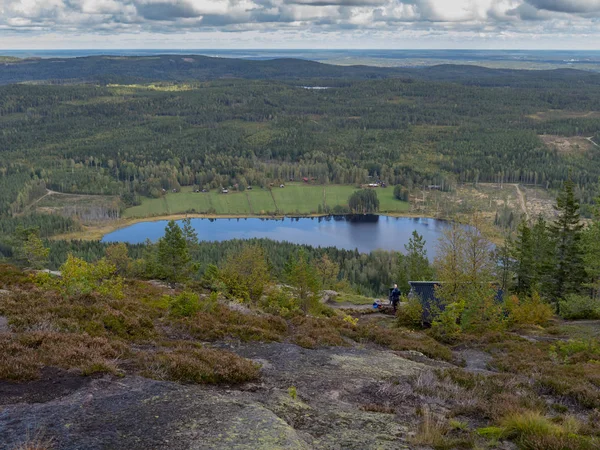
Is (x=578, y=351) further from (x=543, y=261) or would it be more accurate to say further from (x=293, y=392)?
(x=543, y=261)

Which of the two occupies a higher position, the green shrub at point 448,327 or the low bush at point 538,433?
the low bush at point 538,433

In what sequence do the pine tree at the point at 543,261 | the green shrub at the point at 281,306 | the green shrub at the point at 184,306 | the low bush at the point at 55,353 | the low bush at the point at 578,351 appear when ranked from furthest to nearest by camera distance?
the pine tree at the point at 543,261
the green shrub at the point at 281,306
the green shrub at the point at 184,306
the low bush at the point at 578,351
the low bush at the point at 55,353

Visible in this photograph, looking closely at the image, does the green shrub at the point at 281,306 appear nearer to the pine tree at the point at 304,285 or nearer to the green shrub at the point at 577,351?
the pine tree at the point at 304,285

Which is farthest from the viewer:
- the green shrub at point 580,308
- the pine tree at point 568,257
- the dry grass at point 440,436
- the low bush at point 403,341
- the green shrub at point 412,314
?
the pine tree at point 568,257

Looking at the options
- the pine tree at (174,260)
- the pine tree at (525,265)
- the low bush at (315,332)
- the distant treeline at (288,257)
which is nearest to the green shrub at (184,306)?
the low bush at (315,332)

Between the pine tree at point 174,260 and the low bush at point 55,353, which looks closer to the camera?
the low bush at point 55,353

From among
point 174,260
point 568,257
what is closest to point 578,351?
point 568,257

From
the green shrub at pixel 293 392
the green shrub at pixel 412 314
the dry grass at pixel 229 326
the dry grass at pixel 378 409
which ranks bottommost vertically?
the green shrub at pixel 412 314
